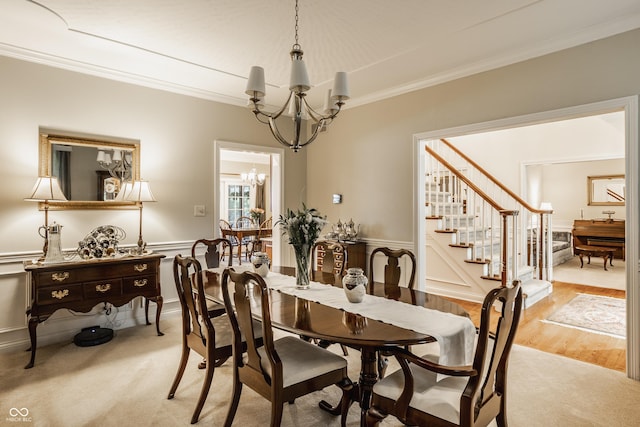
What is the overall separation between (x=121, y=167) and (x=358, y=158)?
281cm

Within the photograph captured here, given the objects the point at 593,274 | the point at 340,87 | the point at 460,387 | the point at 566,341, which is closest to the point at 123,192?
the point at 340,87

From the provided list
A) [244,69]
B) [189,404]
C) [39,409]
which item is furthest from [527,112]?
[39,409]

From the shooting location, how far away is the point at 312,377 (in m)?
1.81

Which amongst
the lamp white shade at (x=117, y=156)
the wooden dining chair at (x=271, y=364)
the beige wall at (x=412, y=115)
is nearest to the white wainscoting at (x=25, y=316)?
the lamp white shade at (x=117, y=156)

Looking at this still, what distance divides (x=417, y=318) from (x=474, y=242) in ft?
11.2

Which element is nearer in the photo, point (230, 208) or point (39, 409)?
point (39, 409)

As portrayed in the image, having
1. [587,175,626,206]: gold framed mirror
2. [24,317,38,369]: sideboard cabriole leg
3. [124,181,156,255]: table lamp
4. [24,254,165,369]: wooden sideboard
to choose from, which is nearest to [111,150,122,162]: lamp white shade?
[124,181,156,255]: table lamp

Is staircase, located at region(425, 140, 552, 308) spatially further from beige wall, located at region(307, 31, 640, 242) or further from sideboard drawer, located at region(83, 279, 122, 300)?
sideboard drawer, located at region(83, 279, 122, 300)

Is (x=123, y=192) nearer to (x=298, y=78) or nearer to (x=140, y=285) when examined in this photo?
(x=140, y=285)

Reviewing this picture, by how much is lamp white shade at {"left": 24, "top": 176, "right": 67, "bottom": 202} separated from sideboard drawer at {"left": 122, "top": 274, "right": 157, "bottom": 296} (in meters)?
0.94

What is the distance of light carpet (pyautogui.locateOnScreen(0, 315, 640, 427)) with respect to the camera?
2.13m

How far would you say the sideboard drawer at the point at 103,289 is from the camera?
10.2 feet

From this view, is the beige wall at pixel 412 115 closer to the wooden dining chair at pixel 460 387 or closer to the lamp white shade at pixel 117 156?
the wooden dining chair at pixel 460 387

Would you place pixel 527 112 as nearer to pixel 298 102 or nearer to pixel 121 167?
pixel 298 102
